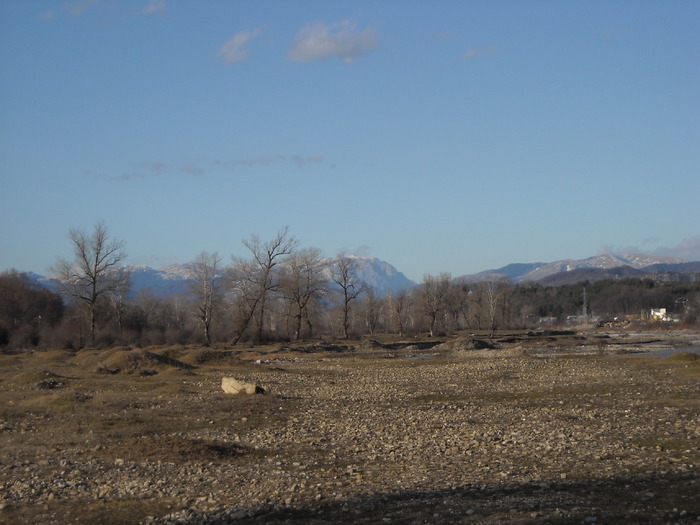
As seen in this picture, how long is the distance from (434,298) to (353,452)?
110112 millimetres

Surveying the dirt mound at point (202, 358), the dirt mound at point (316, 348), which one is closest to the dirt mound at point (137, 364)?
the dirt mound at point (202, 358)

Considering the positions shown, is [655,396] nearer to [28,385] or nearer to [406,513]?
[406,513]

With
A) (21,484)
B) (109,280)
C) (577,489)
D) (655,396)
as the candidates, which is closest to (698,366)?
(655,396)

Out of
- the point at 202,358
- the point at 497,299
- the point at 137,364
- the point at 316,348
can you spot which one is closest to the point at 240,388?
the point at 137,364

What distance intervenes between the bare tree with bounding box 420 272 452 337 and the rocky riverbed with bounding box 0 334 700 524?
86.6 m

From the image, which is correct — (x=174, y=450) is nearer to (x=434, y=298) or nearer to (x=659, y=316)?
(x=434, y=298)

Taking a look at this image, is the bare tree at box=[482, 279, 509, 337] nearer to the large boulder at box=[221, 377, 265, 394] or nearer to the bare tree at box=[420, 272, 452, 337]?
the bare tree at box=[420, 272, 452, 337]

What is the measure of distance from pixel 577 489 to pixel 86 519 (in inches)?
320

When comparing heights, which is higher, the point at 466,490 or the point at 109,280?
the point at 109,280

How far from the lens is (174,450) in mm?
16781

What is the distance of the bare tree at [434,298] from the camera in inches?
4790

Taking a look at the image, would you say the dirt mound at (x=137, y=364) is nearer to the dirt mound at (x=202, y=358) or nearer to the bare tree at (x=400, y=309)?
the dirt mound at (x=202, y=358)

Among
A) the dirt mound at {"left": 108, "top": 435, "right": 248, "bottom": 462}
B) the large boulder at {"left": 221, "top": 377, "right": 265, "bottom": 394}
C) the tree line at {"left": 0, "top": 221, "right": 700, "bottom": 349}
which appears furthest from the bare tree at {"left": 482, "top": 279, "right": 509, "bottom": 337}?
the dirt mound at {"left": 108, "top": 435, "right": 248, "bottom": 462}

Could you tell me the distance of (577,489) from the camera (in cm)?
1205
